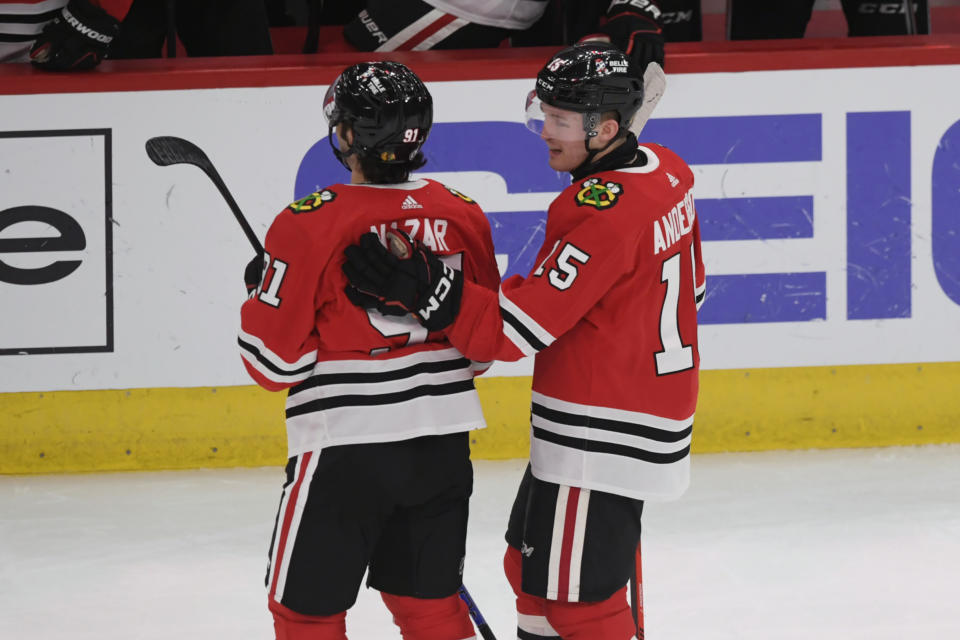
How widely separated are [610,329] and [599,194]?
18 cm

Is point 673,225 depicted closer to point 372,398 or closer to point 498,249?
point 372,398

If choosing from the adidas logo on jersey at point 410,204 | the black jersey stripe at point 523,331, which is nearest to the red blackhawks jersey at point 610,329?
the black jersey stripe at point 523,331

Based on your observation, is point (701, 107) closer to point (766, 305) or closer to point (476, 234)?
Answer: point (766, 305)

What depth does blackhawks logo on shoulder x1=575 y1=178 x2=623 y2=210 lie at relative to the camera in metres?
1.62

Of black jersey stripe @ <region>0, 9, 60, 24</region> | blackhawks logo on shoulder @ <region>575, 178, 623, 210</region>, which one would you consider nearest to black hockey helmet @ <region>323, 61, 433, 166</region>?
blackhawks logo on shoulder @ <region>575, 178, 623, 210</region>

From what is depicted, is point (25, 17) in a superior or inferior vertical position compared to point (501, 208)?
superior

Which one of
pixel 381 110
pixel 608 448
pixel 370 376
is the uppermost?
pixel 381 110

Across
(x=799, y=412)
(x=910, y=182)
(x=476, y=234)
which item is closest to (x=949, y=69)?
(x=910, y=182)

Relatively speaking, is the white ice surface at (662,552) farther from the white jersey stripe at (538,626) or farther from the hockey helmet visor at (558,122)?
the hockey helmet visor at (558,122)

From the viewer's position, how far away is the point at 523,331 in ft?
5.32

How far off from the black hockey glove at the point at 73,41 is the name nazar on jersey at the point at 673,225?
6.42ft

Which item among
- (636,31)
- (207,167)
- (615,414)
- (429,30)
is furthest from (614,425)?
(429,30)

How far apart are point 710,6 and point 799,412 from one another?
6.85 feet

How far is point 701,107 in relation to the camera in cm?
324
